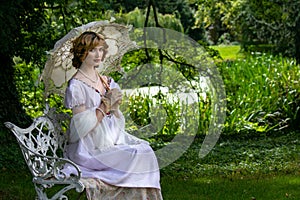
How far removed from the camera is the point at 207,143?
872 cm

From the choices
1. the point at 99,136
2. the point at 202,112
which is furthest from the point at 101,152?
the point at 202,112

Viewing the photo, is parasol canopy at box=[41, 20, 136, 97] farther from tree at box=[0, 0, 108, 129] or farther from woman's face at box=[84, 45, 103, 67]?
tree at box=[0, 0, 108, 129]

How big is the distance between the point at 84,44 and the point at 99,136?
0.60m

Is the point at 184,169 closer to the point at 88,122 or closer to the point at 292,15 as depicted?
the point at 88,122

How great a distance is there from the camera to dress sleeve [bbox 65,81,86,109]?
434 cm

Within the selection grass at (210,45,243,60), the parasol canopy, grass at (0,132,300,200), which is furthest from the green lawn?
grass at (210,45,243,60)

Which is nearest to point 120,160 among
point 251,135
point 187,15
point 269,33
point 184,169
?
point 184,169

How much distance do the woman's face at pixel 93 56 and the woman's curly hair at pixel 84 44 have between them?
21 mm

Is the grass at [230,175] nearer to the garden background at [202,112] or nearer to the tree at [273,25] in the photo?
the garden background at [202,112]

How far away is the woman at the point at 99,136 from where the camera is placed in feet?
14.0

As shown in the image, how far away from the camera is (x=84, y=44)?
4.43 meters

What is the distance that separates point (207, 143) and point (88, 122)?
14.9 ft

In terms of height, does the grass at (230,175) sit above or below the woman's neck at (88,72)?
below

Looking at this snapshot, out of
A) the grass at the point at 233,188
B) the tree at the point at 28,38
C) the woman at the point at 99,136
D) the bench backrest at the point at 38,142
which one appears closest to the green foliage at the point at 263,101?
the tree at the point at 28,38
